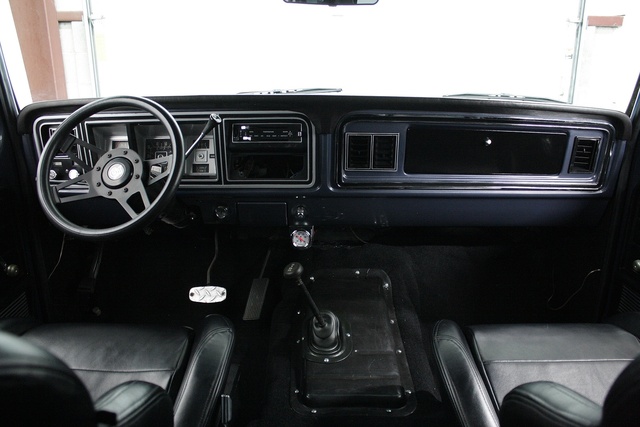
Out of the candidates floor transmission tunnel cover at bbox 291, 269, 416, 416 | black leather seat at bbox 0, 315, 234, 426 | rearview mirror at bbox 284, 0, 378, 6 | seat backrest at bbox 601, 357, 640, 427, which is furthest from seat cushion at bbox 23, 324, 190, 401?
rearview mirror at bbox 284, 0, 378, 6

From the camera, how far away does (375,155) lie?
2023 mm

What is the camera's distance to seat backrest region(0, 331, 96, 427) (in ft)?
1.70

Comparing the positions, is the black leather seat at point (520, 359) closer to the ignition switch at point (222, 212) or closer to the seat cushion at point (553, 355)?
the seat cushion at point (553, 355)

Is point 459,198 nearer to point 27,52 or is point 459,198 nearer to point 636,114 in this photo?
point 636,114

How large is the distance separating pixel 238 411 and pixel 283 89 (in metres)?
1.56

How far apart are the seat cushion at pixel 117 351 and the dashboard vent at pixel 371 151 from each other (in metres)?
1.06

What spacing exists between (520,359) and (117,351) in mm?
1396

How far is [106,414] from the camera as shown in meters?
0.73

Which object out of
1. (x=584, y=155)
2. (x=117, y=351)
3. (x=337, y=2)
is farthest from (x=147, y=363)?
(x=584, y=155)

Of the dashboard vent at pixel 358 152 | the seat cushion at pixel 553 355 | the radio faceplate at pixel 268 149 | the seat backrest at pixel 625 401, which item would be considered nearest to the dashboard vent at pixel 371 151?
the dashboard vent at pixel 358 152

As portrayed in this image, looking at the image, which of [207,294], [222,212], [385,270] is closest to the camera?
[222,212]

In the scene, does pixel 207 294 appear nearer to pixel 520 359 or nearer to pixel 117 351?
pixel 117 351

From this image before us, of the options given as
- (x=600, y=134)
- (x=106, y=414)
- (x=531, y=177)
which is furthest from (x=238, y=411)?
(x=600, y=134)

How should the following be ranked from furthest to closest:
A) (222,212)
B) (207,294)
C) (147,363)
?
1. (207,294)
2. (222,212)
3. (147,363)
